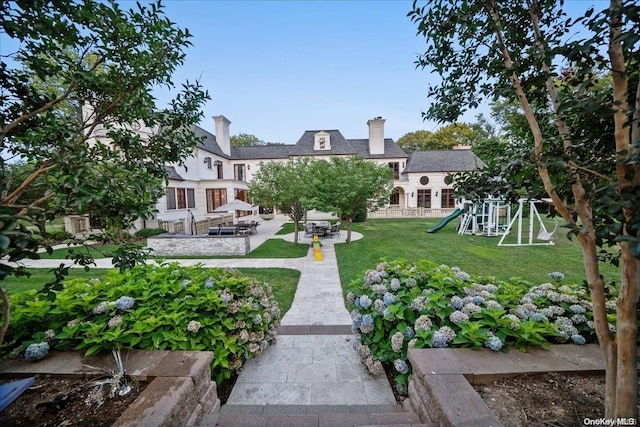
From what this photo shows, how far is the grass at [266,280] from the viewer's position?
6.35m

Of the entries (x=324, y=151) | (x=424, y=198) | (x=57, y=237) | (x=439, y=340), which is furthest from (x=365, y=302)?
(x=424, y=198)

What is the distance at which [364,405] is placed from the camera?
2.64 metres

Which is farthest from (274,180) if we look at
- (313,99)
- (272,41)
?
(313,99)

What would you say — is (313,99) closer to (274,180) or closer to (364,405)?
(274,180)

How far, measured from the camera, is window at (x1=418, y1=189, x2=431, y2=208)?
2712 cm

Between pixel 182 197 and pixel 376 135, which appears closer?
pixel 182 197

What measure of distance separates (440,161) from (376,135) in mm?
7055

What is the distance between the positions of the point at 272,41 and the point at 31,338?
12383 mm

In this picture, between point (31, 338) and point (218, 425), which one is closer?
point (218, 425)

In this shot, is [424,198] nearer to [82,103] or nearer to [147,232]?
[147,232]

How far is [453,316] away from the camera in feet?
9.20

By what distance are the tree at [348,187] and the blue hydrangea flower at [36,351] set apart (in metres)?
9.96

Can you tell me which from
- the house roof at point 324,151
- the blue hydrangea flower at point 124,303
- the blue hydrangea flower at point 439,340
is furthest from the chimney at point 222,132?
the blue hydrangea flower at point 439,340

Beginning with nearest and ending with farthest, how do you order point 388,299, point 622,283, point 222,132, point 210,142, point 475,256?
point 622,283 → point 388,299 → point 475,256 → point 210,142 → point 222,132
